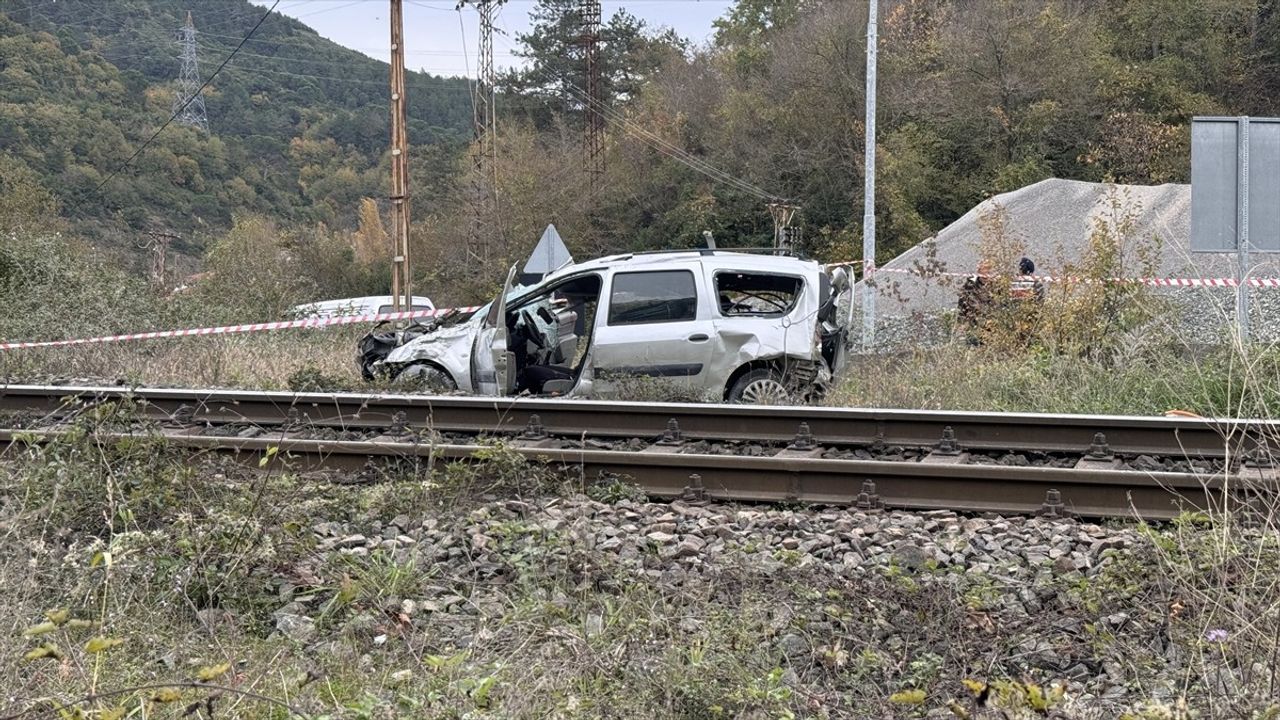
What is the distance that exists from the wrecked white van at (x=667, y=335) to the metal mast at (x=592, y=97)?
3511cm

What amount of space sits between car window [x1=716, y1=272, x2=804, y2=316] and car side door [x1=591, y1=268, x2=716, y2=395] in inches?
10.8

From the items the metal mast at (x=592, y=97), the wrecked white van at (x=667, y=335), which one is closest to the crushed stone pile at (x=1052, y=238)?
the wrecked white van at (x=667, y=335)

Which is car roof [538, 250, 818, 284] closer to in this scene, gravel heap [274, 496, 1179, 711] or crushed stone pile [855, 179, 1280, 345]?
gravel heap [274, 496, 1179, 711]

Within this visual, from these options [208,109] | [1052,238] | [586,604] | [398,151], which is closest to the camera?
[586,604]

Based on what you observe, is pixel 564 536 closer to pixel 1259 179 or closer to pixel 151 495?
pixel 151 495

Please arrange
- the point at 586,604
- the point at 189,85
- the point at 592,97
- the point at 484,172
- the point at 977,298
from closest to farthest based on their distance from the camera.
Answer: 1. the point at 586,604
2. the point at 977,298
3. the point at 484,172
4. the point at 592,97
5. the point at 189,85

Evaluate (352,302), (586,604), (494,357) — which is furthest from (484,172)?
(586,604)

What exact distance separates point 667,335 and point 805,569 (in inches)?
201

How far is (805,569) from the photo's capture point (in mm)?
5652

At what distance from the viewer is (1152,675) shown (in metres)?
4.47

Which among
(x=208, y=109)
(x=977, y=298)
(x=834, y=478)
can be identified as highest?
(x=208, y=109)

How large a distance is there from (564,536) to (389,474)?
213cm

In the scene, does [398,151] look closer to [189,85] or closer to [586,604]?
[586,604]

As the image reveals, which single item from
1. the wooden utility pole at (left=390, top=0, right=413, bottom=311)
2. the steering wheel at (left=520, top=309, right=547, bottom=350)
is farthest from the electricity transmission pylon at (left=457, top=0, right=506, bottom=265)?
the steering wheel at (left=520, top=309, right=547, bottom=350)
